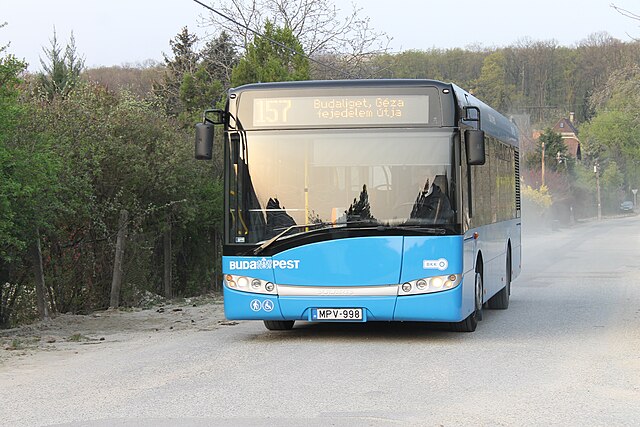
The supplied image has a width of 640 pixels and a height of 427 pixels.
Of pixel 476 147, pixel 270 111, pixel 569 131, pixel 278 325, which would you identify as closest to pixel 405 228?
pixel 476 147

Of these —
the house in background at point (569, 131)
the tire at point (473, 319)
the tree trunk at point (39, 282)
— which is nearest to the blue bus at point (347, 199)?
the tire at point (473, 319)

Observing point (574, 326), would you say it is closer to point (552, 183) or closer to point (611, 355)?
point (611, 355)

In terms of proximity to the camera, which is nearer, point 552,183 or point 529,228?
point 529,228

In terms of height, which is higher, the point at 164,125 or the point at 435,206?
the point at 164,125

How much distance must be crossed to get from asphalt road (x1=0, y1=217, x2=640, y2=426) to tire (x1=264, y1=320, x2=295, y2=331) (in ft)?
0.70

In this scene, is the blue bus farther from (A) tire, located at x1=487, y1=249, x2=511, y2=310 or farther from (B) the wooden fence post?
(B) the wooden fence post

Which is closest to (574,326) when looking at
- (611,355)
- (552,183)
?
(611,355)

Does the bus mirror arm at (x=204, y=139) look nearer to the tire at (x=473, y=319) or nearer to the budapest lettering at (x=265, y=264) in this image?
the budapest lettering at (x=265, y=264)

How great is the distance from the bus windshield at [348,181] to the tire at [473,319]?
1795 mm

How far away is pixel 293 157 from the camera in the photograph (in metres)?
12.8

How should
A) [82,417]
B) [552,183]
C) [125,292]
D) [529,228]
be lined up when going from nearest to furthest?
1. [82,417]
2. [125,292]
3. [529,228]
4. [552,183]

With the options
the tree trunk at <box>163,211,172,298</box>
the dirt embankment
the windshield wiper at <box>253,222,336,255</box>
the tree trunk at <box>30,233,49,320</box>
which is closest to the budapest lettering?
the windshield wiper at <box>253,222,336,255</box>

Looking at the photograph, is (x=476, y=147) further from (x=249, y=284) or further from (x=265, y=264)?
(x=249, y=284)

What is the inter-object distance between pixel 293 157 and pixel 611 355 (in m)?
4.12
